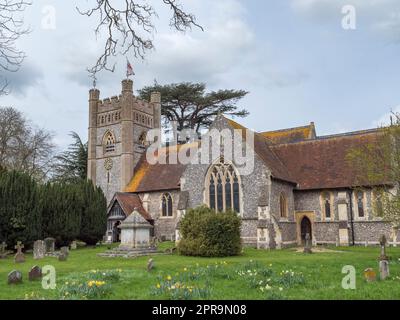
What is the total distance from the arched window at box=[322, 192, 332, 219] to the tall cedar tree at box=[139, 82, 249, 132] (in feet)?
63.6

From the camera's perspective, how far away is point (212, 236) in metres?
18.8

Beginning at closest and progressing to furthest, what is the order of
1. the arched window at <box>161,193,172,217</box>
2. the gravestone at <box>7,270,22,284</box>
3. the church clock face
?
the gravestone at <box>7,270,22,284</box> → the arched window at <box>161,193,172,217</box> → the church clock face

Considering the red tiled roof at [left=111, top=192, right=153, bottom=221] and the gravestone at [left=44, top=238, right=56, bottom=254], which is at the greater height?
the red tiled roof at [left=111, top=192, right=153, bottom=221]

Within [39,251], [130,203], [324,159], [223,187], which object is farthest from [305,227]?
[39,251]

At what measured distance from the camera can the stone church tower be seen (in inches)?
1407

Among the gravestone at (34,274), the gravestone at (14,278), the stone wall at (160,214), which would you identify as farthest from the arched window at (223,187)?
the gravestone at (14,278)

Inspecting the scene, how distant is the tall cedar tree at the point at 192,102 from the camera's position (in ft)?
142

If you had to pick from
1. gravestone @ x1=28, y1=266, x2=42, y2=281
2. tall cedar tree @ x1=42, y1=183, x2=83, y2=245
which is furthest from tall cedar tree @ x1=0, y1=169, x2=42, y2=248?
gravestone @ x1=28, y1=266, x2=42, y2=281

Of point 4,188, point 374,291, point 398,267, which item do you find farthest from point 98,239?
point 374,291

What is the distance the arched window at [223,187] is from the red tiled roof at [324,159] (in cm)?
435

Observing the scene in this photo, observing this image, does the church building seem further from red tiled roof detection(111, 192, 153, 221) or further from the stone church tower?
the stone church tower

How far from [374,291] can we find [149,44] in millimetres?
6805

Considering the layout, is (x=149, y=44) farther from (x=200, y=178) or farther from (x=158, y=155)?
(x=158, y=155)

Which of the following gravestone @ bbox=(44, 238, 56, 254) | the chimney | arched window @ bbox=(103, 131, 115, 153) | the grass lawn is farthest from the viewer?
the chimney
